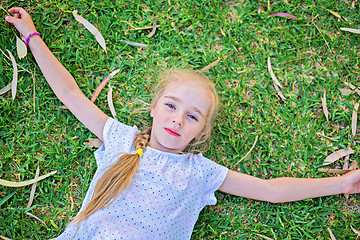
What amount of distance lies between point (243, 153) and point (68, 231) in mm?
1436

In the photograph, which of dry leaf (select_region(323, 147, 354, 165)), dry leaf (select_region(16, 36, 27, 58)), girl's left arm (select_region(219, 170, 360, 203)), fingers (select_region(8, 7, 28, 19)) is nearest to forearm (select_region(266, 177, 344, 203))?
girl's left arm (select_region(219, 170, 360, 203))

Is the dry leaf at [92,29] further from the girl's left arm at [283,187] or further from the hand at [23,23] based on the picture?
the girl's left arm at [283,187]

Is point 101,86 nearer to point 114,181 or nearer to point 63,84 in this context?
point 63,84

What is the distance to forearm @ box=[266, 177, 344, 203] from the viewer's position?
259cm

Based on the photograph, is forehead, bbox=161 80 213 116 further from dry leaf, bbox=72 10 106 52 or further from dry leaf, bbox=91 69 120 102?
dry leaf, bbox=72 10 106 52

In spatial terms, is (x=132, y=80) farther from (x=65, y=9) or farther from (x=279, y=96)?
(x=279, y=96)

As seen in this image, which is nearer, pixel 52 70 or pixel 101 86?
pixel 52 70

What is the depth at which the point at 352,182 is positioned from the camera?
2676 mm

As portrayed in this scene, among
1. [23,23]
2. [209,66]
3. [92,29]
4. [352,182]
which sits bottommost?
[352,182]

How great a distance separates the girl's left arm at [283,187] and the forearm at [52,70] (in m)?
1.39

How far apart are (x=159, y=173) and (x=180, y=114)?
0.45 meters

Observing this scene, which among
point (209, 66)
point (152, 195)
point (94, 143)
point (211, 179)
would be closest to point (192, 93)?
point (209, 66)

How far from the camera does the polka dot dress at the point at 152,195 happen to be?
7.60 feet

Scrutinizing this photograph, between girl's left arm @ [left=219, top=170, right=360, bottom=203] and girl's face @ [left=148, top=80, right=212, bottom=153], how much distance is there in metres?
0.48
